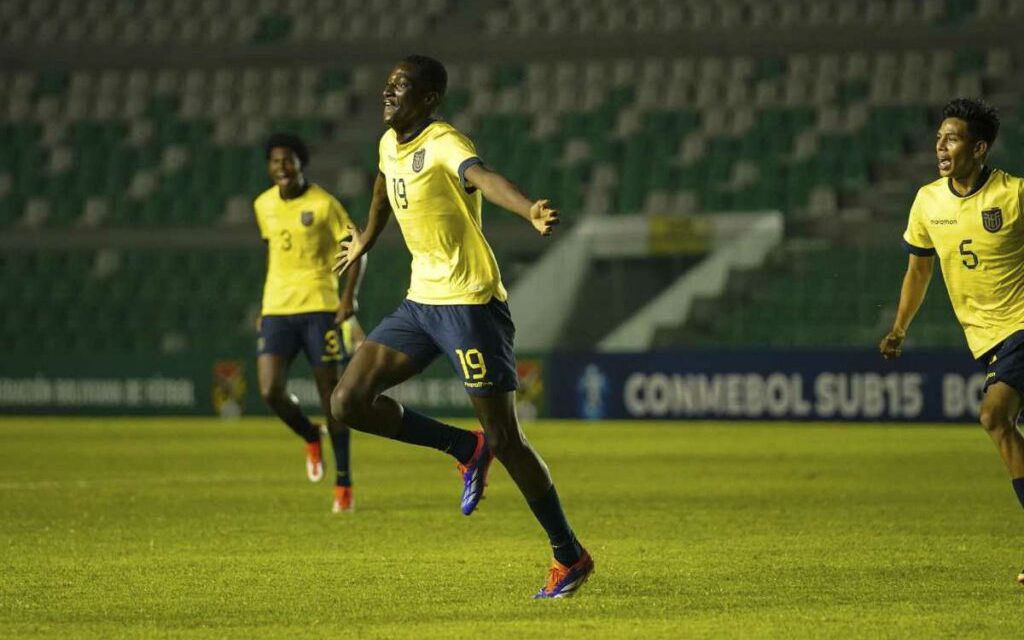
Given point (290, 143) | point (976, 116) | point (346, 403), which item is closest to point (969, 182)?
point (976, 116)

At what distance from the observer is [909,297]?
8.78 m

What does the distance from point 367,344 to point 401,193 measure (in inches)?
26.0

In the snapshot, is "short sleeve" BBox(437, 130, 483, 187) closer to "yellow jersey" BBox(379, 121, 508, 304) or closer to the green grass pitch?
"yellow jersey" BBox(379, 121, 508, 304)

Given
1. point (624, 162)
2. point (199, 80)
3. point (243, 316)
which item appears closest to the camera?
point (243, 316)

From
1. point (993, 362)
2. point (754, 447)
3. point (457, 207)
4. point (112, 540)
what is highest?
point (457, 207)

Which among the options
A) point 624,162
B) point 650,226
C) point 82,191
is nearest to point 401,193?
Answer: point 650,226

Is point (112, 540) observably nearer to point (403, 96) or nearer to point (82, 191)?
point (403, 96)

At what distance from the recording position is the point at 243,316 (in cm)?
2769

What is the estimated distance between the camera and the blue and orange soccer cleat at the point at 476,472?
8.30m

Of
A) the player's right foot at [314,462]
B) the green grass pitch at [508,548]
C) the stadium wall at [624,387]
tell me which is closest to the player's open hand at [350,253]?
the green grass pitch at [508,548]

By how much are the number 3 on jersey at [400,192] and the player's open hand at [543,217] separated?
147 cm

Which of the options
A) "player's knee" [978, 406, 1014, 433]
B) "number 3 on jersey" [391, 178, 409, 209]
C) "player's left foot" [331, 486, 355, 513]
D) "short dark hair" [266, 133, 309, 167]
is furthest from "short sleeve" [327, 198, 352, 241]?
"player's knee" [978, 406, 1014, 433]

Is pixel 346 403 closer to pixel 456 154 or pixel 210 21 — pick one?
pixel 456 154

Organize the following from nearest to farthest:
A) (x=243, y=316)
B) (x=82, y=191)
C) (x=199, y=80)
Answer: (x=243, y=316)
(x=82, y=191)
(x=199, y=80)
